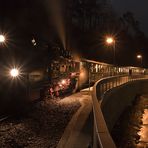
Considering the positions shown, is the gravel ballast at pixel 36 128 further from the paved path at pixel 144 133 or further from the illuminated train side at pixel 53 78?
the paved path at pixel 144 133

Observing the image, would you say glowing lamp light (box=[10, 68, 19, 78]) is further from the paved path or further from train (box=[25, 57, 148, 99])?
the paved path

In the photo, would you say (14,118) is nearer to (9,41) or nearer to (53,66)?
(9,41)

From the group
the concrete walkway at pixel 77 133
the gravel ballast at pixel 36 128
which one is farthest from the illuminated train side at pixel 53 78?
the concrete walkway at pixel 77 133

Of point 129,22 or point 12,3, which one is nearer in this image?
point 12,3

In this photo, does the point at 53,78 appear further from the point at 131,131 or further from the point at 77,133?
the point at 77,133

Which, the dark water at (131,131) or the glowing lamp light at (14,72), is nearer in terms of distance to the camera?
the glowing lamp light at (14,72)

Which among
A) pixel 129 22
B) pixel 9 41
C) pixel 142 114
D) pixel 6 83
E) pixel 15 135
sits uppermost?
pixel 129 22

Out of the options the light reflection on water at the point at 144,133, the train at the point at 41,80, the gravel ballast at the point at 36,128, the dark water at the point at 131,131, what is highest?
the train at the point at 41,80

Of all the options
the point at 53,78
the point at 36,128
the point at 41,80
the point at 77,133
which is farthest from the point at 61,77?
the point at 77,133

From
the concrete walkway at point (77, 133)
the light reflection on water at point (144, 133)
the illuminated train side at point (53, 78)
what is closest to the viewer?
the concrete walkway at point (77, 133)

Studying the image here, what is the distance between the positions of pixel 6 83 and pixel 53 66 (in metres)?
6.25

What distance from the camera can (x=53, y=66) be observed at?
74.4 ft

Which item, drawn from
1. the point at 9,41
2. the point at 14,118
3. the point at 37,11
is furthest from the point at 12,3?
the point at 14,118

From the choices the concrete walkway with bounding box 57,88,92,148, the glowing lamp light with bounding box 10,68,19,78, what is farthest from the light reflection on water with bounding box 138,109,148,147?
the glowing lamp light with bounding box 10,68,19,78
